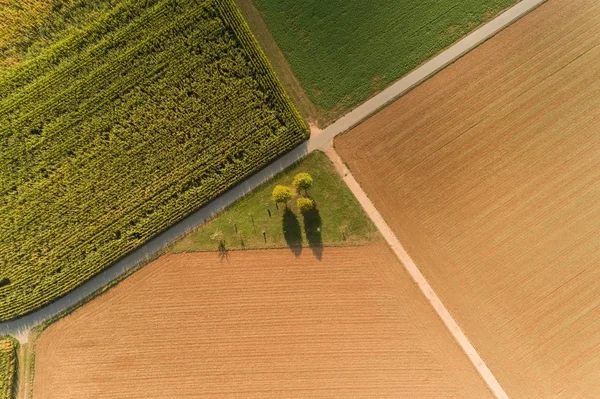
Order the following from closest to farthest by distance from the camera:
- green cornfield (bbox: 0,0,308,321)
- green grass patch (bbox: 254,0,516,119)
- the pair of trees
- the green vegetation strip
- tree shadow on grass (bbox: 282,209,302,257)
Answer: the pair of trees
the green vegetation strip
green cornfield (bbox: 0,0,308,321)
tree shadow on grass (bbox: 282,209,302,257)
green grass patch (bbox: 254,0,516,119)

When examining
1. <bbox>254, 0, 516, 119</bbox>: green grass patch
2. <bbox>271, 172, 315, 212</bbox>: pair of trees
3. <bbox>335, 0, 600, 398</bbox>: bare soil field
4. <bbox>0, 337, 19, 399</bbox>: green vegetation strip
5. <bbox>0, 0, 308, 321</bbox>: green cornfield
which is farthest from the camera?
<bbox>254, 0, 516, 119</bbox>: green grass patch

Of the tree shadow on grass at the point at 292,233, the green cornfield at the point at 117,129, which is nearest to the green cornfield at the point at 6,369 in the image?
the green cornfield at the point at 117,129

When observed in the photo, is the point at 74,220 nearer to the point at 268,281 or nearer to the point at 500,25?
the point at 268,281

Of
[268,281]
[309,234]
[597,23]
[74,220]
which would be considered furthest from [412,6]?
[74,220]

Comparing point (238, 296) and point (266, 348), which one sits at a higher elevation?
point (238, 296)

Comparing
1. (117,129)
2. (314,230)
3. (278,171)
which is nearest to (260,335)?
(314,230)

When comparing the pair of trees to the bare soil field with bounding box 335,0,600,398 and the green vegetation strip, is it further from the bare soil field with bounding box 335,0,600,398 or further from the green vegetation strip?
the green vegetation strip

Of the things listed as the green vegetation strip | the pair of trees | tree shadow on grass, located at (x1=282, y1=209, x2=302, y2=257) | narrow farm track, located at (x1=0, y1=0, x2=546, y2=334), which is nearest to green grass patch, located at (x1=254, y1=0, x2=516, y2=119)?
narrow farm track, located at (x1=0, y1=0, x2=546, y2=334)
